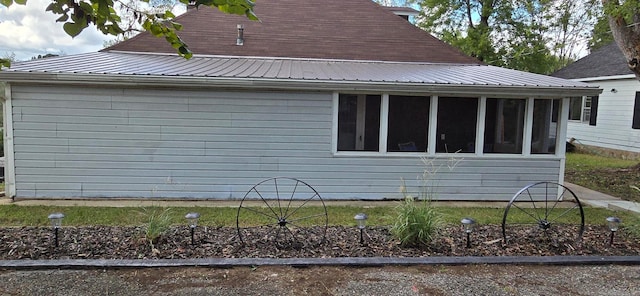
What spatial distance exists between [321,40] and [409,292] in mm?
8364

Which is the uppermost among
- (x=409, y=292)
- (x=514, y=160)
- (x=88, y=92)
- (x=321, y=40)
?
(x=321, y=40)

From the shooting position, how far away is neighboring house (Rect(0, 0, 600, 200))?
672 centimetres

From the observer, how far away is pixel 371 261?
3.95 meters

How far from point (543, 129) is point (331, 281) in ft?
19.4

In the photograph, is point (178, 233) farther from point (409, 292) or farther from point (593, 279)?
point (593, 279)

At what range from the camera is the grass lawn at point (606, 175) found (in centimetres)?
851

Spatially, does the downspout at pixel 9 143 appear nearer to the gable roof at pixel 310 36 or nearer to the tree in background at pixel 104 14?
the gable roof at pixel 310 36

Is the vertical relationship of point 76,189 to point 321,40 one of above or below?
below

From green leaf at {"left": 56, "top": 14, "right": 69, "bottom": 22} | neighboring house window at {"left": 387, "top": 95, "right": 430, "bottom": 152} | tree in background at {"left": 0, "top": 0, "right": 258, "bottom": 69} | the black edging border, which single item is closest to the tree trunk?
neighboring house window at {"left": 387, "top": 95, "right": 430, "bottom": 152}

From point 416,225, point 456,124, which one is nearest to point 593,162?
point 456,124

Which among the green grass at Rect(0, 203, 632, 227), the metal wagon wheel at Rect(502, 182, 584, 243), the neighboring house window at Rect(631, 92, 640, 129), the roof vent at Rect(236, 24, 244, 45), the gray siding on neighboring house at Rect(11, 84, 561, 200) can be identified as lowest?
the green grass at Rect(0, 203, 632, 227)

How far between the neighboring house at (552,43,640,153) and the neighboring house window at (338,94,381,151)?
7.89 metres

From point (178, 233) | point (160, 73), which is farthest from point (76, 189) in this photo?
point (178, 233)

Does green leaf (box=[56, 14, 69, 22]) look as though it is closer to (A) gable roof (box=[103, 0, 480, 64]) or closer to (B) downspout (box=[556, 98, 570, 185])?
(B) downspout (box=[556, 98, 570, 185])
